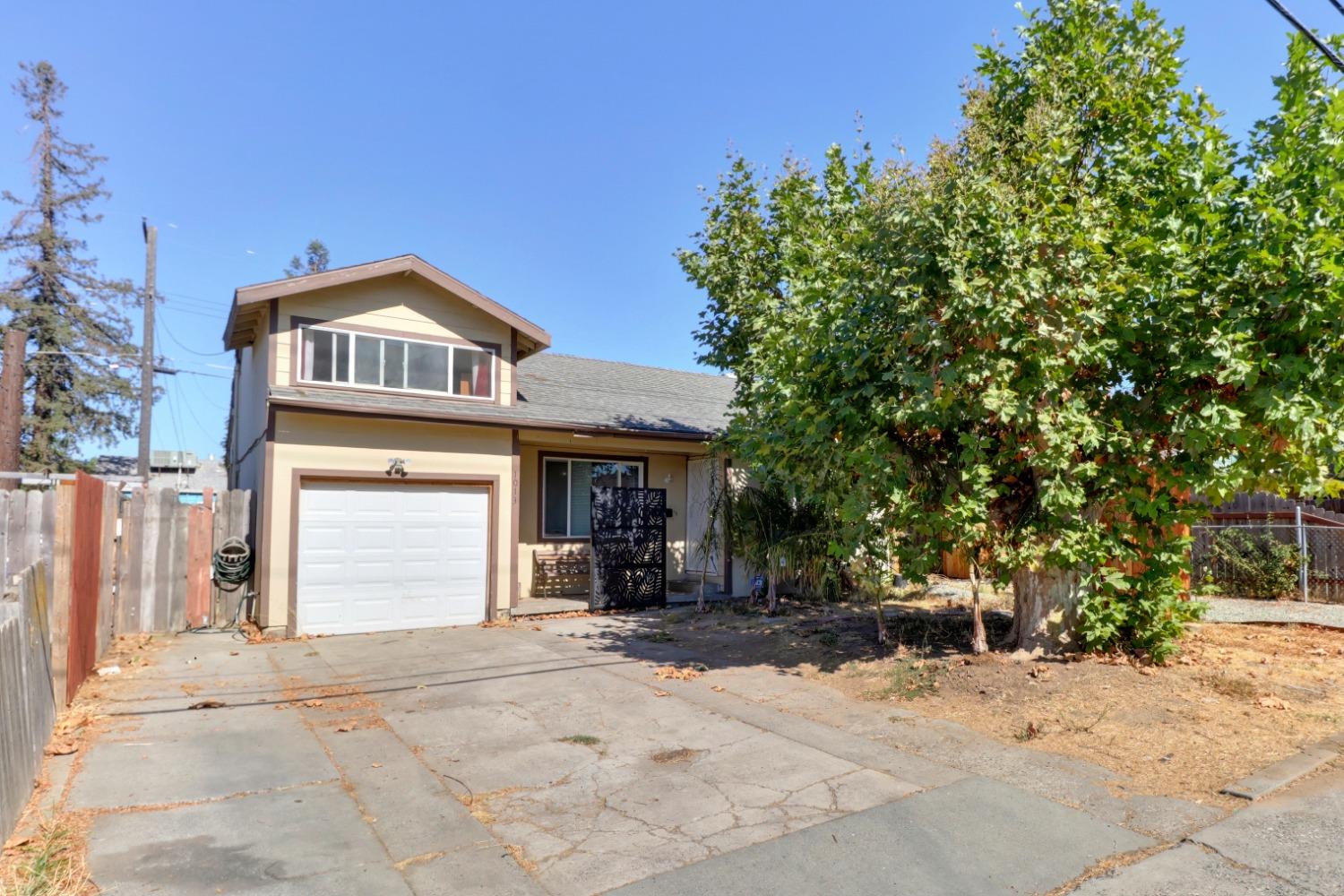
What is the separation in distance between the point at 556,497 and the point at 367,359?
4.09 metres

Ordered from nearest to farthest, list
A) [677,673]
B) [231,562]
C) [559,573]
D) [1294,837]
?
[1294,837] < [677,673] < [231,562] < [559,573]

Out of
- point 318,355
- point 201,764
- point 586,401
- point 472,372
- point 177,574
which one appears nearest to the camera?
point 201,764

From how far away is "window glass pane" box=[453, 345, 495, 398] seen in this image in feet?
39.2

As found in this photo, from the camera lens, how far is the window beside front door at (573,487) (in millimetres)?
13562

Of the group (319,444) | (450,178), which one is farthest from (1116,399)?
(450,178)

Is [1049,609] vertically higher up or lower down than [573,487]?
lower down

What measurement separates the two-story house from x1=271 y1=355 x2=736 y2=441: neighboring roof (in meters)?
0.05

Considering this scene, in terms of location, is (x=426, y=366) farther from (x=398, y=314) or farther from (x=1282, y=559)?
(x=1282, y=559)

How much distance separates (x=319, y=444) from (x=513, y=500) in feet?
9.60

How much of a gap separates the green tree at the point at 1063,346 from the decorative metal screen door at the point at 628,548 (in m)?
4.90

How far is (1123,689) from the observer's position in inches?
248

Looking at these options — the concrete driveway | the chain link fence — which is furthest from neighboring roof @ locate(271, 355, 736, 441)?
the chain link fence

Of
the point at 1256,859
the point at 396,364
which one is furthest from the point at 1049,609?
the point at 396,364

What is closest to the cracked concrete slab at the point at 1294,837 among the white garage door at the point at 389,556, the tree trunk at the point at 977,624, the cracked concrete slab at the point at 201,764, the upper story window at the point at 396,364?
the tree trunk at the point at 977,624
